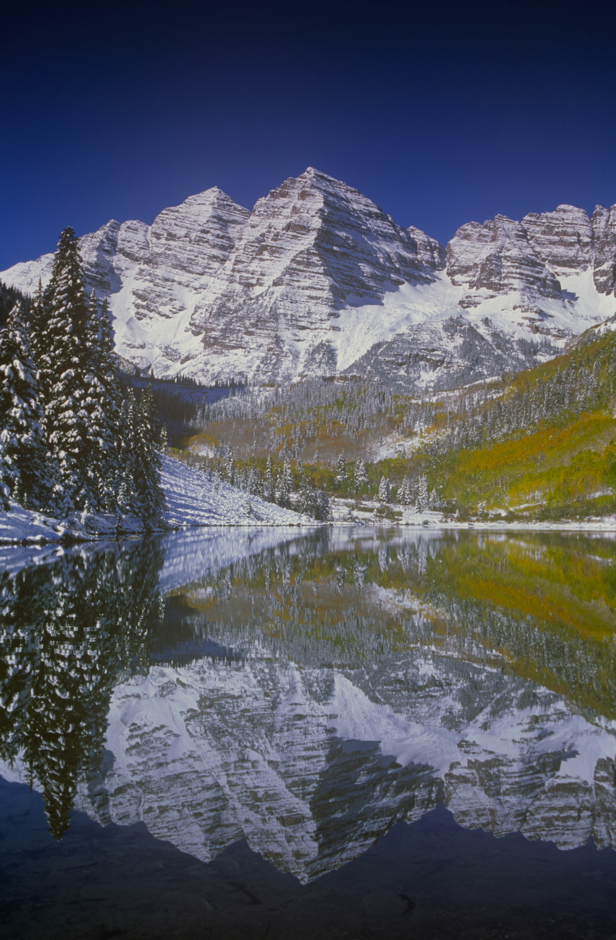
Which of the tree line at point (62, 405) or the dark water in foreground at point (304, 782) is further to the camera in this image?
the tree line at point (62, 405)

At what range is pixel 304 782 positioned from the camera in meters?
6.09

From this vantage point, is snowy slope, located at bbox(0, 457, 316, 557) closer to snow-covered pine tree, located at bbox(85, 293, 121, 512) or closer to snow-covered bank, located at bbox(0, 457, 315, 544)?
snow-covered bank, located at bbox(0, 457, 315, 544)

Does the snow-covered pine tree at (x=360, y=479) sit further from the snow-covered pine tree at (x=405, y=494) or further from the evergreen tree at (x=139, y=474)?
the evergreen tree at (x=139, y=474)

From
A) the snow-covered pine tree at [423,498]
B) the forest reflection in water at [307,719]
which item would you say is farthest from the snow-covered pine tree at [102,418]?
the snow-covered pine tree at [423,498]

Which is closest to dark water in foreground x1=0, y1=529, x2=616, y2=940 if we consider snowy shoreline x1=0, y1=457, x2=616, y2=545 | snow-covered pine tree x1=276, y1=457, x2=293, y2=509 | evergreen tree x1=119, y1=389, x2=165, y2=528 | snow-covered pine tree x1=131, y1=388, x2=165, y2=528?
snowy shoreline x1=0, y1=457, x2=616, y2=545

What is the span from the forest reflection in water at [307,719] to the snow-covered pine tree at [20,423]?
82.0 ft

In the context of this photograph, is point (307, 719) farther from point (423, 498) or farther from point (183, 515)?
point (423, 498)

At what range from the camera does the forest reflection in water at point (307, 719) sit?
547cm

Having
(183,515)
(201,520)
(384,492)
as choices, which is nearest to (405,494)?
(384,492)

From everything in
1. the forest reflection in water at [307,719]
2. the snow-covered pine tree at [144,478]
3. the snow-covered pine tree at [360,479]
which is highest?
the snow-covered pine tree at [360,479]

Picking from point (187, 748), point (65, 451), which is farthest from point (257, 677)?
point (65, 451)

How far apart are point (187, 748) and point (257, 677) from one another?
321 centimetres

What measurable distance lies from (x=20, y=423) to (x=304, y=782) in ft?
126

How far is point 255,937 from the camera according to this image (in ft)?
12.2
